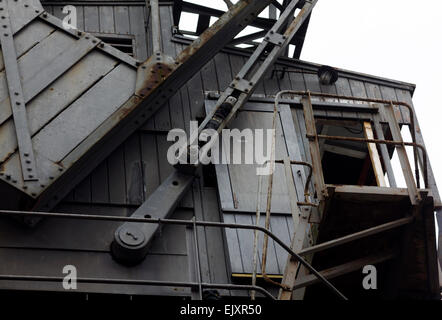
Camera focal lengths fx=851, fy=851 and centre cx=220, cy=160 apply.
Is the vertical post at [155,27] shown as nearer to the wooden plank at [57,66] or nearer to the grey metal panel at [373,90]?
the wooden plank at [57,66]

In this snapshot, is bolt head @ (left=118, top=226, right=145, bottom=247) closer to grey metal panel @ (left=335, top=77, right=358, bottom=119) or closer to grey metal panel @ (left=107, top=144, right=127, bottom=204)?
grey metal panel @ (left=107, top=144, right=127, bottom=204)

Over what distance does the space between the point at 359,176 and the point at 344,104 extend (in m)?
2.37

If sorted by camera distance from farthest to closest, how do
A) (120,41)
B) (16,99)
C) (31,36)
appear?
(120,41)
(31,36)
(16,99)

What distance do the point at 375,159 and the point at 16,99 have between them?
507 centimetres

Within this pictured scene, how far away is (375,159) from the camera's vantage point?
40.1ft

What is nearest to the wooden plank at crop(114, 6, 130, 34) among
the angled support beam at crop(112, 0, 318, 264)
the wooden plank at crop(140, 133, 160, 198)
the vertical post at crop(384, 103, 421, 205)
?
the angled support beam at crop(112, 0, 318, 264)

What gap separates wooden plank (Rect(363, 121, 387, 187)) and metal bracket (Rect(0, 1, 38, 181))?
15.2 ft

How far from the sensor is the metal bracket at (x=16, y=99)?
10.4m

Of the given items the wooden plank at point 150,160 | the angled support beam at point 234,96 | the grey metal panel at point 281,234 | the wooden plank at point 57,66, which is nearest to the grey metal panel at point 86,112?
the angled support beam at point 234,96

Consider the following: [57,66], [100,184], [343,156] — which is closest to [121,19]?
[57,66]

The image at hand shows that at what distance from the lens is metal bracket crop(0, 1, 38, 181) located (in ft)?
34.0

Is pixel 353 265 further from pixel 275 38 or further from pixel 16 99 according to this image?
pixel 16 99

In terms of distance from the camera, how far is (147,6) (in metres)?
13.9
